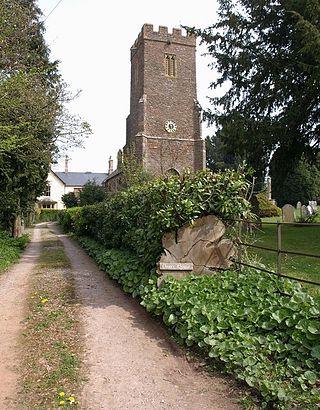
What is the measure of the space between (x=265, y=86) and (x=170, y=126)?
24014mm

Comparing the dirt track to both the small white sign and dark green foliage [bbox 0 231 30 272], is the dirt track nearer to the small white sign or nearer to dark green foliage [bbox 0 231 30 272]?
the small white sign

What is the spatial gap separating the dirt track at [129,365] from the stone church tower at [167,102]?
33.3m

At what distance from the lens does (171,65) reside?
1606 inches

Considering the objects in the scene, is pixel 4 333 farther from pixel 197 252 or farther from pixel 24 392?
pixel 197 252

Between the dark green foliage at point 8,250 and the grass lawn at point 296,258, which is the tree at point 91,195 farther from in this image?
the grass lawn at point 296,258

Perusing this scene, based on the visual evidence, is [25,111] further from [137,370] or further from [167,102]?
[167,102]

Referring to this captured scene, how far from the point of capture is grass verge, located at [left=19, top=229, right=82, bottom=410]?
3.25 m

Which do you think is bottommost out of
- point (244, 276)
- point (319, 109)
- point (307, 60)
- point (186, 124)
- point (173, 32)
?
point (244, 276)

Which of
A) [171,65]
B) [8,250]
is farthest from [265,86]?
[171,65]

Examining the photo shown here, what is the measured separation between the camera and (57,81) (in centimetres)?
1389

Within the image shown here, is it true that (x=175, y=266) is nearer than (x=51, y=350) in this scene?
No

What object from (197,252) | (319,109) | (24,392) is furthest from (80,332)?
(319,109)

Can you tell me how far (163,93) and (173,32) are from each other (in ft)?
22.7

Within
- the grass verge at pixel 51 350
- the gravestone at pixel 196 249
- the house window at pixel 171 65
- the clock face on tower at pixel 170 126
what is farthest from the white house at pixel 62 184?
the gravestone at pixel 196 249
